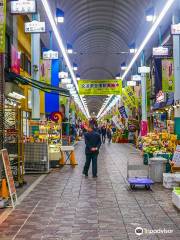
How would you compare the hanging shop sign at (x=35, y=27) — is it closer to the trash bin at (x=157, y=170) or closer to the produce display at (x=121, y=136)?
the trash bin at (x=157, y=170)

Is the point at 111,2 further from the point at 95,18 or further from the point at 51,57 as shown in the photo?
the point at 51,57

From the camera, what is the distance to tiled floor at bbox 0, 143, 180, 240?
644 centimetres

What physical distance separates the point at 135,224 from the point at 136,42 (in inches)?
1005

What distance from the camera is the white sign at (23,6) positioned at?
42.1ft

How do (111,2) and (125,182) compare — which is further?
(111,2)

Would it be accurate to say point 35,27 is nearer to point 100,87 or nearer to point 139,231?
point 139,231

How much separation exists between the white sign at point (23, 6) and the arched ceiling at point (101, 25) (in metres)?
8.51

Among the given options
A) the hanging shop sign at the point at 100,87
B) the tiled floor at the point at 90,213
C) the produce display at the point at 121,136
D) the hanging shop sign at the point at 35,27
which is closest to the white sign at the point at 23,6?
the hanging shop sign at the point at 35,27

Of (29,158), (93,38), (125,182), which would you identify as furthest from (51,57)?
(93,38)

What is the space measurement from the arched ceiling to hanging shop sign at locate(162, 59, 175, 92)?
3492 millimetres

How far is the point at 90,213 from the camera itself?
7.89m

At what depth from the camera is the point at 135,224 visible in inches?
276

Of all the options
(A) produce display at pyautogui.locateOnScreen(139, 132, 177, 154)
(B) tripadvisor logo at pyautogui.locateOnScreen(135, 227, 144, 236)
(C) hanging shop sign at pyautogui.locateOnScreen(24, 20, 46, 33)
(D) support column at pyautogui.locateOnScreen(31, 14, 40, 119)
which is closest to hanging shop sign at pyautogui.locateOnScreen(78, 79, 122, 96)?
(A) produce display at pyautogui.locateOnScreen(139, 132, 177, 154)

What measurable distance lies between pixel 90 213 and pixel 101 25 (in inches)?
1128
